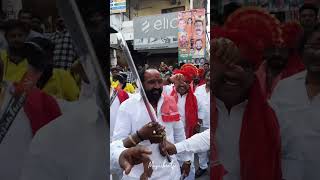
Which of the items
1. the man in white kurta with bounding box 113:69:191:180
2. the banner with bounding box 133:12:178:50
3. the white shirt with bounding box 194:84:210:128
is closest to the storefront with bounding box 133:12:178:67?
the banner with bounding box 133:12:178:50

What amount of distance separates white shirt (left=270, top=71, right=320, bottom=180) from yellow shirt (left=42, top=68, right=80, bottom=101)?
2.65 ft

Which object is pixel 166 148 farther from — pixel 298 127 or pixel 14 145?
pixel 298 127

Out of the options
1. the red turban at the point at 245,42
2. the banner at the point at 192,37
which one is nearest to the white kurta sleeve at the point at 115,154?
the red turban at the point at 245,42

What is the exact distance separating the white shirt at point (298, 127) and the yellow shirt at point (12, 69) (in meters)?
1.04

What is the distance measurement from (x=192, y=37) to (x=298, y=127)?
9.45m

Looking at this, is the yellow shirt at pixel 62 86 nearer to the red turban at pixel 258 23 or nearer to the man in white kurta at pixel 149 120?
the red turban at pixel 258 23

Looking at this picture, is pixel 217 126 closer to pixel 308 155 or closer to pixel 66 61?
pixel 308 155

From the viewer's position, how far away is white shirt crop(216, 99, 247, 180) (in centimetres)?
173

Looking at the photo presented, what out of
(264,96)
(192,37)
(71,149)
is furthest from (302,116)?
(192,37)

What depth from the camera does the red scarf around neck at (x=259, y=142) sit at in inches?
66.4

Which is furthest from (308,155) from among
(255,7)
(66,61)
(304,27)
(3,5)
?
(3,5)

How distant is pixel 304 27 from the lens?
1.59m

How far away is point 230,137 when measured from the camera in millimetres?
1738

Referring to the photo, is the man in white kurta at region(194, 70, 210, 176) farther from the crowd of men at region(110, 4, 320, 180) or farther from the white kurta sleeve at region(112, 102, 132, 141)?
the crowd of men at region(110, 4, 320, 180)
